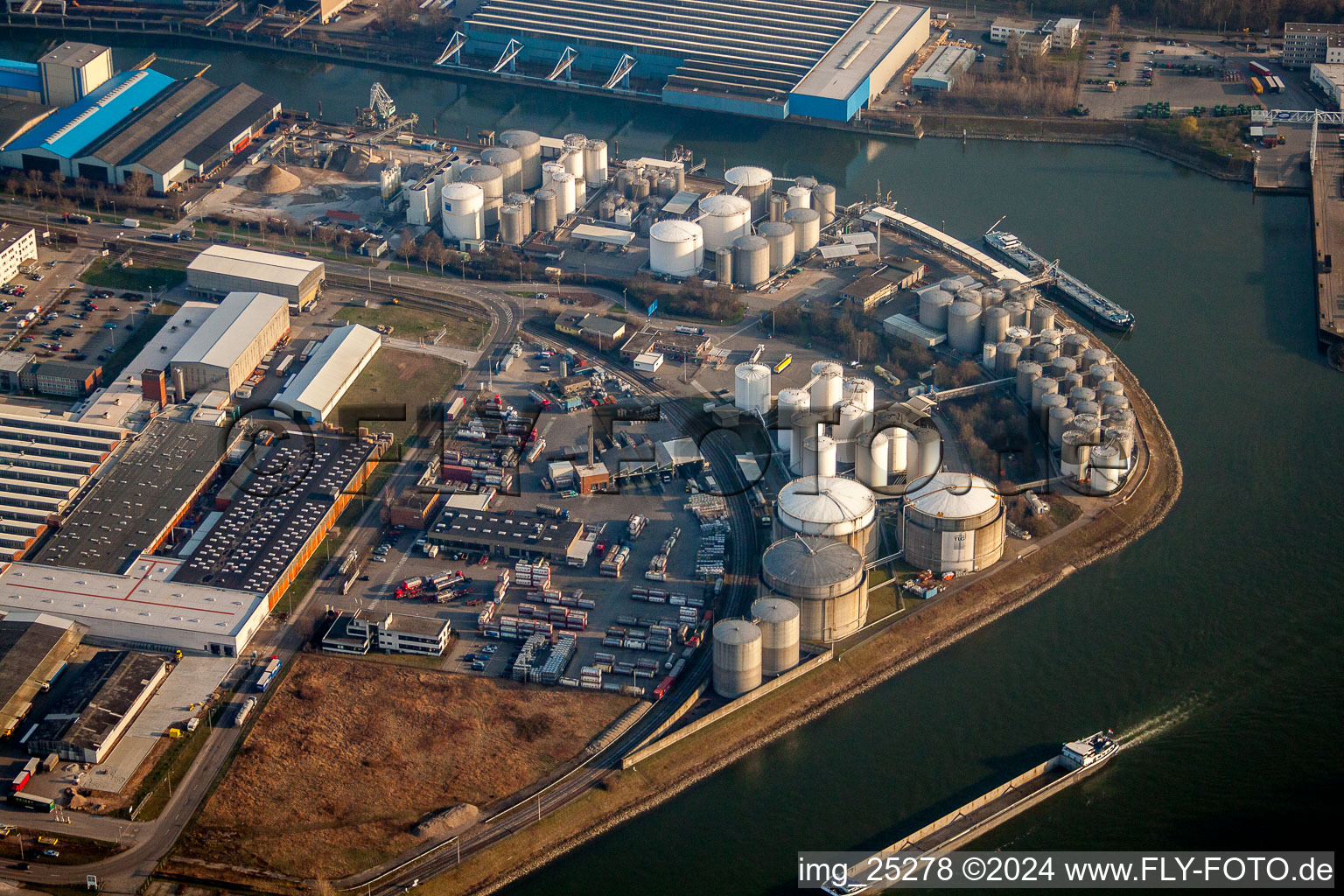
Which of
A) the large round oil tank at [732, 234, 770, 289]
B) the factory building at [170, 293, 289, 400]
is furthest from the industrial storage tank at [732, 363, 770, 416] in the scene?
the factory building at [170, 293, 289, 400]

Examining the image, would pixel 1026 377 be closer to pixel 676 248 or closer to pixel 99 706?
pixel 676 248

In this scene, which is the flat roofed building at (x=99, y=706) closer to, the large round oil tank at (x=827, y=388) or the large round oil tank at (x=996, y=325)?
the large round oil tank at (x=827, y=388)

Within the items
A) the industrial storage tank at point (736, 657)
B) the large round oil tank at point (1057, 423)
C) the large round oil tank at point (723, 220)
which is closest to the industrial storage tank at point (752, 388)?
the large round oil tank at point (1057, 423)

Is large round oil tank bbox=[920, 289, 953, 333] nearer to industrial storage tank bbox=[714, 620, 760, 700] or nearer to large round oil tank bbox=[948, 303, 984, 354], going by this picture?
large round oil tank bbox=[948, 303, 984, 354]

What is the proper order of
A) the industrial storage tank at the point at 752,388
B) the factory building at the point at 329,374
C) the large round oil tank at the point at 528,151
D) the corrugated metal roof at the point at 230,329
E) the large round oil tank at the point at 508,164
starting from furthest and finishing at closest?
the large round oil tank at the point at 528,151 → the large round oil tank at the point at 508,164 → the corrugated metal roof at the point at 230,329 → the factory building at the point at 329,374 → the industrial storage tank at the point at 752,388

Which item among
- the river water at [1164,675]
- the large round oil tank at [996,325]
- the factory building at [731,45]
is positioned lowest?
the river water at [1164,675]

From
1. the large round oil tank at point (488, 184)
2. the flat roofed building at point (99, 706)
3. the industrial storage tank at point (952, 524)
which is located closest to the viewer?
the flat roofed building at point (99, 706)
